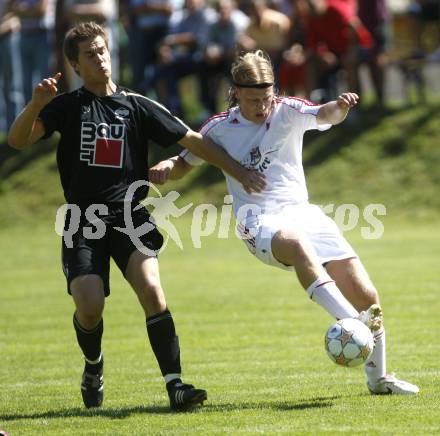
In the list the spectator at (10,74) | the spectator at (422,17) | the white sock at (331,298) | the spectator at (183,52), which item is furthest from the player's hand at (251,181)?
the spectator at (10,74)

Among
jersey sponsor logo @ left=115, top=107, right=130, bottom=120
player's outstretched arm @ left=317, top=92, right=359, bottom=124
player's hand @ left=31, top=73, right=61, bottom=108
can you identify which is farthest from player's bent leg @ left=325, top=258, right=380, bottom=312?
player's hand @ left=31, top=73, right=61, bottom=108

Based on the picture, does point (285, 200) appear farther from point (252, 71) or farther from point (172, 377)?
point (172, 377)

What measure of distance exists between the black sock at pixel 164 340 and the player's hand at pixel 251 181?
90 centimetres

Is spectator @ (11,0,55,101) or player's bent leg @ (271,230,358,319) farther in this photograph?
spectator @ (11,0,55,101)

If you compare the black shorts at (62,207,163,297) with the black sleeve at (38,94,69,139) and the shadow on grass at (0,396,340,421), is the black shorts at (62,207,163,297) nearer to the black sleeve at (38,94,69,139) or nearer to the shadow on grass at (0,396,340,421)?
the black sleeve at (38,94,69,139)

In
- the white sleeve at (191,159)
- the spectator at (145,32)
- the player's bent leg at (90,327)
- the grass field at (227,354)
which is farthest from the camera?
the spectator at (145,32)

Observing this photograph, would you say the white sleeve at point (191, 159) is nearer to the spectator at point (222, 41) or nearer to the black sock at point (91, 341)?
the black sock at point (91, 341)

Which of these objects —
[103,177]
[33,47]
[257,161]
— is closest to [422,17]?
[33,47]

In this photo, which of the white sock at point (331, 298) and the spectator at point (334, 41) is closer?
the white sock at point (331, 298)

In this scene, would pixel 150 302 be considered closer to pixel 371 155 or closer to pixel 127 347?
pixel 127 347

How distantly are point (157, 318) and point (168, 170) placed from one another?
972 millimetres

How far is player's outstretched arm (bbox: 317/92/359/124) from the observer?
255 inches

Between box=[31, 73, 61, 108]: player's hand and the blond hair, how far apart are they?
1.16 m

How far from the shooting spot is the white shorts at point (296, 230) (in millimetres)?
6441
